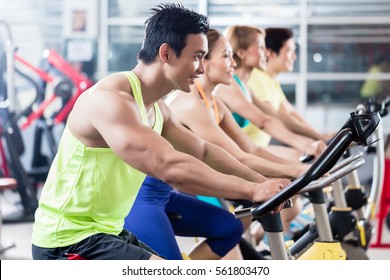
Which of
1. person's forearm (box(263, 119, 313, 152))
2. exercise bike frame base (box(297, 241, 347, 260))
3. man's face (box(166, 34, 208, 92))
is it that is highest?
man's face (box(166, 34, 208, 92))

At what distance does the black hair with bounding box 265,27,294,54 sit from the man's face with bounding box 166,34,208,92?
2.55 m

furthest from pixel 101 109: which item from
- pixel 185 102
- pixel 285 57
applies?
pixel 285 57

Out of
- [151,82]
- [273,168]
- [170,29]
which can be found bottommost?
[273,168]

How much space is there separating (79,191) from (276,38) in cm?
288

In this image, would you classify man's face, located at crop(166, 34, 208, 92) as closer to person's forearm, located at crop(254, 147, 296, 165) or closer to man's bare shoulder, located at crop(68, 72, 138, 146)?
man's bare shoulder, located at crop(68, 72, 138, 146)

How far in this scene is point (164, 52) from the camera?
7.70 ft

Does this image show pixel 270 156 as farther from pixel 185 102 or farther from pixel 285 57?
pixel 285 57

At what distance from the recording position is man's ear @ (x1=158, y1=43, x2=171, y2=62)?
7.70 feet

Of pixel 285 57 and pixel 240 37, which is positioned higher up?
pixel 240 37

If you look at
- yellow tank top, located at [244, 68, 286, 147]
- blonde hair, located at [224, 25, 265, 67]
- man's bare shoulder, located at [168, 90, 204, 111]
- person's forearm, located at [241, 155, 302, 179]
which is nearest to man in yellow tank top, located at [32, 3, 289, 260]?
person's forearm, located at [241, 155, 302, 179]

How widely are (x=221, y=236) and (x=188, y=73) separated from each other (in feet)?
3.30

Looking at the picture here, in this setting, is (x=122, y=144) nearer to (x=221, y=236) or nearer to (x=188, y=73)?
(x=188, y=73)
